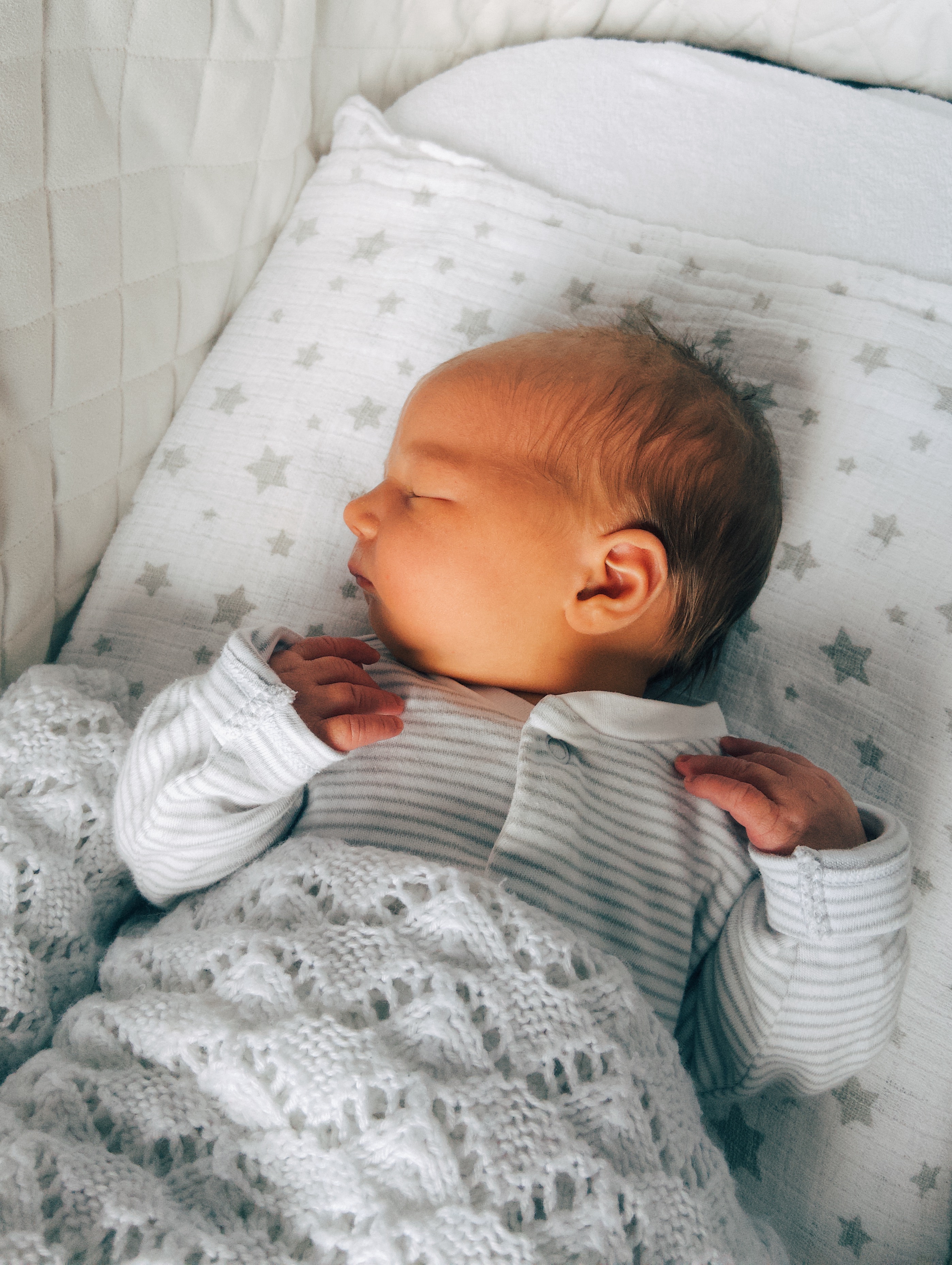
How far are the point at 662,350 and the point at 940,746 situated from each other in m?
0.52

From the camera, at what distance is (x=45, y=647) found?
0.98 metres

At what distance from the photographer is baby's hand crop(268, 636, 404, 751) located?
78 cm

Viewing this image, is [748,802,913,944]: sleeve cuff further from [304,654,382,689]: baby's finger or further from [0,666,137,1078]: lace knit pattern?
[0,666,137,1078]: lace knit pattern

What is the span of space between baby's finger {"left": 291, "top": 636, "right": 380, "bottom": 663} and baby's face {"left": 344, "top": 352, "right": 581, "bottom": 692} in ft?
0.17

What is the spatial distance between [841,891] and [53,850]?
706mm

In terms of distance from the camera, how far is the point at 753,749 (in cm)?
91

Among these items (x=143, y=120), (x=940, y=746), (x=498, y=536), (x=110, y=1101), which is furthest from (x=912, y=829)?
(x=143, y=120)

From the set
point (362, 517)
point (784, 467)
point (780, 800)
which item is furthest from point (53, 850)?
point (784, 467)

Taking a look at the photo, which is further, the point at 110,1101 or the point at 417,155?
the point at 417,155

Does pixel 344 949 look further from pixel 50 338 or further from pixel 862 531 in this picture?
pixel 862 531

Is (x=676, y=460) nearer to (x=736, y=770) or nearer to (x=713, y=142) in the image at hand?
(x=736, y=770)

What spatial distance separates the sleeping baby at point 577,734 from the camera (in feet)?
2.60

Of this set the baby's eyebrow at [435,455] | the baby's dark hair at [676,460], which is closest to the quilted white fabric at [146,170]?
the baby's eyebrow at [435,455]

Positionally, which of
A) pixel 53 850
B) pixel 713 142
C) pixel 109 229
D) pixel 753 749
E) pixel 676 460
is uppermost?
pixel 713 142
